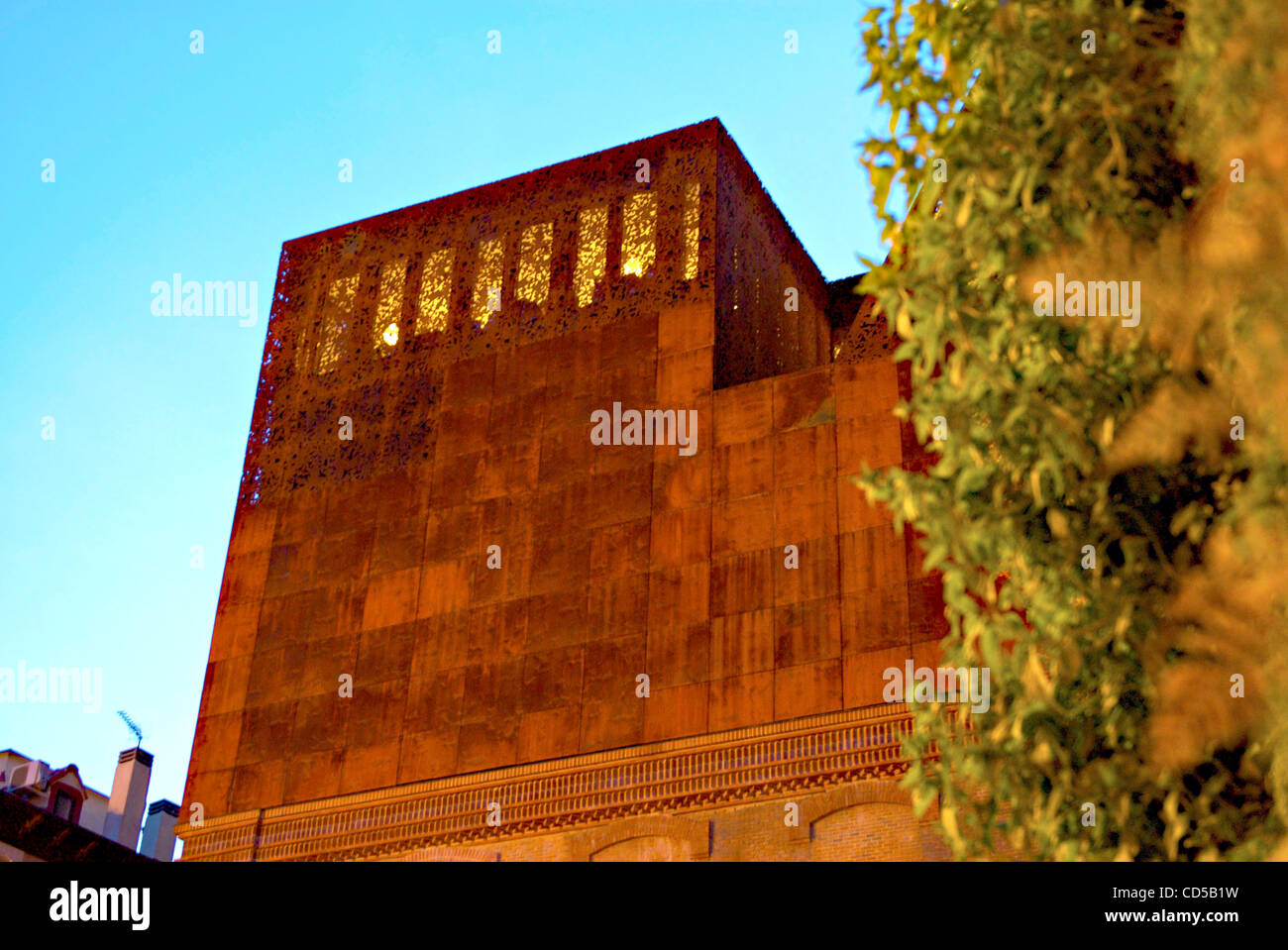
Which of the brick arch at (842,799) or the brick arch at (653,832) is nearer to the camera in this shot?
the brick arch at (842,799)

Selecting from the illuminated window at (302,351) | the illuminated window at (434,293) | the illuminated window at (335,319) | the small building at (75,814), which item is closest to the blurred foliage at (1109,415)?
the illuminated window at (434,293)

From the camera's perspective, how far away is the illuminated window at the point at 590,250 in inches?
906

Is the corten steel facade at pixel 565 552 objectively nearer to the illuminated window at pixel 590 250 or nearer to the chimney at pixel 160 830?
the illuminated window at pixel 590 250

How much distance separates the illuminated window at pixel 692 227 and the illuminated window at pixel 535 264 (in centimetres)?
229

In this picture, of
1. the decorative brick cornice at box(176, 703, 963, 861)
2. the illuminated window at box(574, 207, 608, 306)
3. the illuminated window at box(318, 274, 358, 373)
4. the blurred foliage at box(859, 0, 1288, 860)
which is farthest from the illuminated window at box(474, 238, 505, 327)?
the blurred foliage at box(859, 0, 1288, 860)

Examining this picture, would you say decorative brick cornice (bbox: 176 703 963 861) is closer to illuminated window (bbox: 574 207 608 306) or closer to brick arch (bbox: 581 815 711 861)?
brick arch (bbox: 581 815 711 861)

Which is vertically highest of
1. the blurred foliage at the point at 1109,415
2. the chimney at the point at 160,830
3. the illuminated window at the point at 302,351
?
the illuminated window at the point at 302,351

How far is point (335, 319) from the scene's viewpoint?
25.1m

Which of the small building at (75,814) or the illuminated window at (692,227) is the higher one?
the illuminated window at (692,227)

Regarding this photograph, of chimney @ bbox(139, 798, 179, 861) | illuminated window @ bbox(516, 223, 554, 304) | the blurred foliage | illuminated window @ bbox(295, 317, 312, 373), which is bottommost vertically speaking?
the blurred foliage

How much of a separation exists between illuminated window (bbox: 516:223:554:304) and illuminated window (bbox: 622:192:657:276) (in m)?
1.28

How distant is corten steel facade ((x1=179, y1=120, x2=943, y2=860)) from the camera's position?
1888 centimetres

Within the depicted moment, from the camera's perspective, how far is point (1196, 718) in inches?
229
